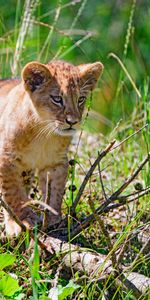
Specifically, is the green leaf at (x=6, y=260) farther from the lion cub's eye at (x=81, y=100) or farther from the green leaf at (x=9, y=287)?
the lion cub's eye at (x=81, y=100)

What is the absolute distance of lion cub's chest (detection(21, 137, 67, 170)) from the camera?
5078 millimetres

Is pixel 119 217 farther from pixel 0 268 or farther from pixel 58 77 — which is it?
pixel 0 268

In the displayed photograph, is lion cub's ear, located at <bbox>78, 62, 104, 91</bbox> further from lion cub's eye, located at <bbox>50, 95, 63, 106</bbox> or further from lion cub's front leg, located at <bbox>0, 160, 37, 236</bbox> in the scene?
lion cub's front leg, located at <bbox>0, 160, 37, 236</bbox>

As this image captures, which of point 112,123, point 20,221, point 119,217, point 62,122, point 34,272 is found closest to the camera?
point 34,272

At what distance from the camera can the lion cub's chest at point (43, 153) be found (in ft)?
16.7

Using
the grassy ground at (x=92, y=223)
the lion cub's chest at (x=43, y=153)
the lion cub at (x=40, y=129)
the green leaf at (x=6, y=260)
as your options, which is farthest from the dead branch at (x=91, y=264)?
the lion cub's chest at (x=43, y=153)

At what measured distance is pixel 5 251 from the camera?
4758mm

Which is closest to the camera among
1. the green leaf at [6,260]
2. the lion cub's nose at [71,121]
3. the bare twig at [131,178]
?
the green leaf at [6,260]

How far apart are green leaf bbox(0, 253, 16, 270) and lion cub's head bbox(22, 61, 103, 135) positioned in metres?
A: 0.81

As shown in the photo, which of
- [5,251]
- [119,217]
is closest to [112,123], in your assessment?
[119,217]

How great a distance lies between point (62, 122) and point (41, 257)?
2.23 feet

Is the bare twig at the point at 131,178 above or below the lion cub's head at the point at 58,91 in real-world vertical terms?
below

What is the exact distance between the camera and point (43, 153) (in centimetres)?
512

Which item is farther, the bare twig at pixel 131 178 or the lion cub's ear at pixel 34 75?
the lion cub's ear at pixel 34 75
